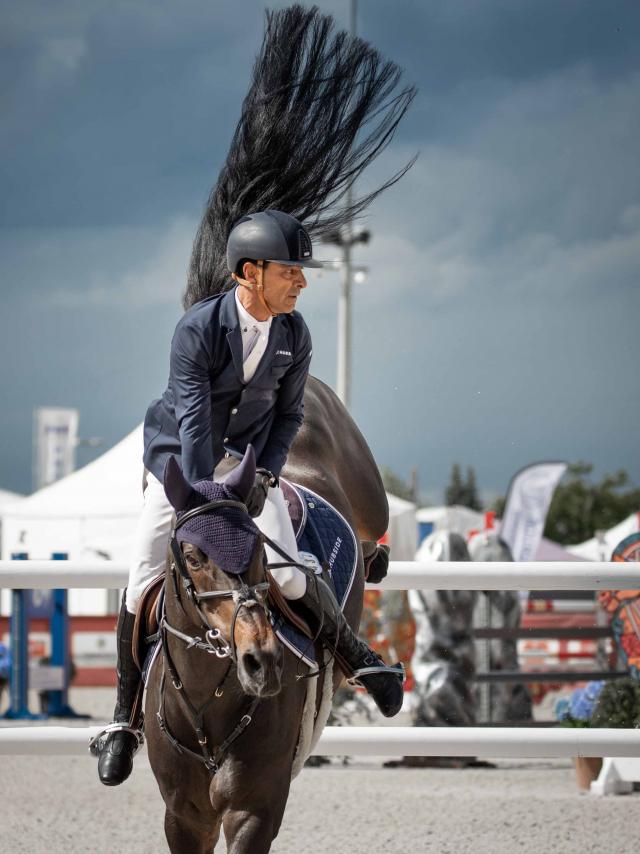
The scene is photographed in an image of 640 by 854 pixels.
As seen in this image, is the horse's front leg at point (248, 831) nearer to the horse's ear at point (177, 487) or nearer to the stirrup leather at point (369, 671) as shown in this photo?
the stirrup leather at point (369, 671)

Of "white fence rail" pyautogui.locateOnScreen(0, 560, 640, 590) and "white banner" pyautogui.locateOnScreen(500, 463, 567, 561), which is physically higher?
"white fence rail" pyautogui.locateOnScreen(0, 560, 640, 590)

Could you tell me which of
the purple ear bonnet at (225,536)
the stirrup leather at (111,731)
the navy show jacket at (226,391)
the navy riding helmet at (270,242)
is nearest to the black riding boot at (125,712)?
the stirrup leather at (111,731)

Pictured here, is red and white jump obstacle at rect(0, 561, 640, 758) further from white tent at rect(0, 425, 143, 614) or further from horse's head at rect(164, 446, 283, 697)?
white tent at rect(0, 425, 143, 614)

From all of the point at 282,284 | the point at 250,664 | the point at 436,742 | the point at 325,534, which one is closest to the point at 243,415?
the point at 282,284

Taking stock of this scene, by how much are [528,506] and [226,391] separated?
13205mm

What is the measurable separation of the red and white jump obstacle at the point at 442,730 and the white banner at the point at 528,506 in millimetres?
10855

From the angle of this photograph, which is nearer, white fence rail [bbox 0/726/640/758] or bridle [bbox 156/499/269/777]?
bridle [bbox 156/499/269/777]

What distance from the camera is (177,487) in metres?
3.24

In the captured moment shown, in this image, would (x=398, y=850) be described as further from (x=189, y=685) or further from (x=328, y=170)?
(x=328, y=170)

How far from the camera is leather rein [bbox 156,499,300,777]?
3.08 metres

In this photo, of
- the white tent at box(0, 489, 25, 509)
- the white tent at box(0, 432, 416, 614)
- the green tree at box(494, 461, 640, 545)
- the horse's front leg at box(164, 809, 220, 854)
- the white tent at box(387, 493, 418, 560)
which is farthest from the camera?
the green tree at box(494, 461, 640, 545)

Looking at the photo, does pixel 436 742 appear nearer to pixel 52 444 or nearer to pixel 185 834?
pixel 185 834

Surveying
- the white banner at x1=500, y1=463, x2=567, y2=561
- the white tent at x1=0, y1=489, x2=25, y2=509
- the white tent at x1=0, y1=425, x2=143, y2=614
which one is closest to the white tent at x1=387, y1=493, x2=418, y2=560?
the white banner at x1=500, y1=463, x2=567, y2=561

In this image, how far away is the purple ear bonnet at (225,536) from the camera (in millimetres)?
3131
